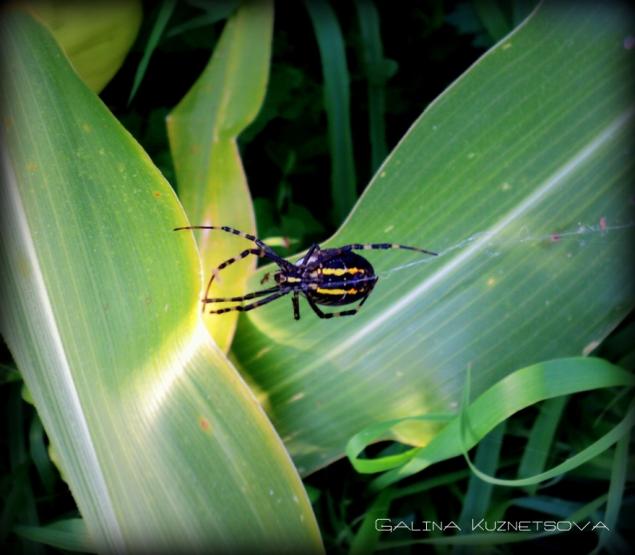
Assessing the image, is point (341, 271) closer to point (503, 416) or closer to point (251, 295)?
point (251, 295)

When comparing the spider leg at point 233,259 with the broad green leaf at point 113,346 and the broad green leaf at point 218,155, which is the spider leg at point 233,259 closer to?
the broad green leaf at point 218,155

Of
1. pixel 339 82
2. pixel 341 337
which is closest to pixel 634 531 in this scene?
pixel 341 337

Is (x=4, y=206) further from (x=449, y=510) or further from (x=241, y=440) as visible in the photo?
(x=449, y=510)

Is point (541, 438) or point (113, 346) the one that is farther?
point (541, 438)

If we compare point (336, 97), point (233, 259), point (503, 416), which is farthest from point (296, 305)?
point (336, 97)

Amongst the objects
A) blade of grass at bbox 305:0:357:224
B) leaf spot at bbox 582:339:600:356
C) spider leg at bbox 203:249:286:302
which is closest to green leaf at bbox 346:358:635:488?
leaf spot at bbox 582:339:600:356

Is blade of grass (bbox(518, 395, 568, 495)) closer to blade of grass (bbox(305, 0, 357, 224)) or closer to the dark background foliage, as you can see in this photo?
the dark background foliage
